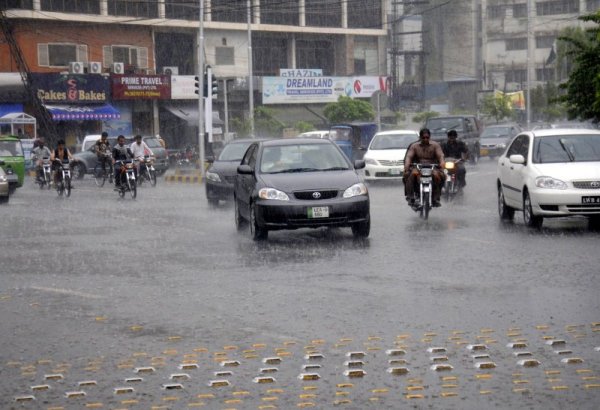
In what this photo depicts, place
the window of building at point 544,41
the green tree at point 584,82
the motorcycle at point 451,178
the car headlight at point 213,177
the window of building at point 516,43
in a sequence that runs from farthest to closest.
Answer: the window of building at point 516,43 → the window of building at point 544,41 → the car headlight at point 213,177 → the motorcycle at point 451,178 → the green tree at point 584,82

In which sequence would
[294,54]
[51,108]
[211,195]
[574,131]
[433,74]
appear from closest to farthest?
[574,131] < [211,195] < [51,108] < [294,54] < [433,74]

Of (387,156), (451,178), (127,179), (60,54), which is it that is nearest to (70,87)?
(60,54)

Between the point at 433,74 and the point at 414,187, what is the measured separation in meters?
71.8

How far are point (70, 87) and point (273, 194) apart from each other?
40.4 metres

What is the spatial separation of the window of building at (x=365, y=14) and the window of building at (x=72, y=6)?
62.0ft

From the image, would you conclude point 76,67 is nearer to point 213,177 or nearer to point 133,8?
point 133,8

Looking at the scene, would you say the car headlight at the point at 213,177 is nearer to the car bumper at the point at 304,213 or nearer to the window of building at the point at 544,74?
the car bumper at the point at 304,213

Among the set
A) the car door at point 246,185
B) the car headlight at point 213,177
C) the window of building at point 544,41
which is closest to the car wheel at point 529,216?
the car door at point 246,185

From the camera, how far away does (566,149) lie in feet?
58.1

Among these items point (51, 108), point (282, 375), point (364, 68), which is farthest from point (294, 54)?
point (282, 375)

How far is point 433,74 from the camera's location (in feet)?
298

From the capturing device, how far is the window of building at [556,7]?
88.9 m

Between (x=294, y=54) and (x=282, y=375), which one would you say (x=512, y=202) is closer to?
(x=282, y=375)

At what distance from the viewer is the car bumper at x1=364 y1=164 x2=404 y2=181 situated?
31.6 meters
